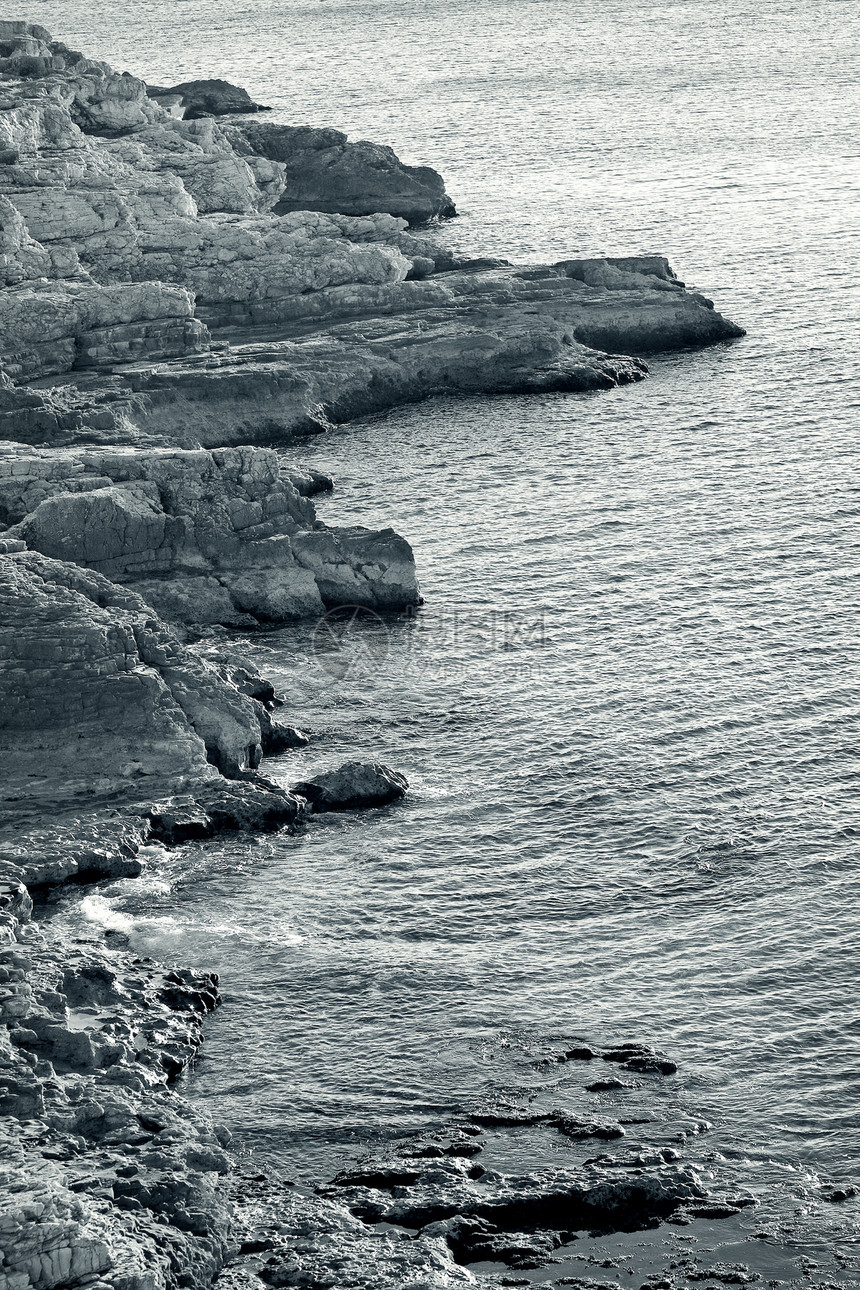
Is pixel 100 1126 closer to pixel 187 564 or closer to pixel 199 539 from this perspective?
pixel 187 564

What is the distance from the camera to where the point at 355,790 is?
59875 millimetres

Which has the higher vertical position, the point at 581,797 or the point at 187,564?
the point at 187,564

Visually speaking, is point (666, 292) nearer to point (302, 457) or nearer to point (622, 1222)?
point (302, 457)

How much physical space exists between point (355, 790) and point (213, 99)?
14042 cm

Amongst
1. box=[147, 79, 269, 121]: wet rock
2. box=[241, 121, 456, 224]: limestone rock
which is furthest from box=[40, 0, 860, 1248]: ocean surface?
box=[147, 79, 269, 121]: wet rock

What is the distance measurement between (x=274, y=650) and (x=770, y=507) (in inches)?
1114

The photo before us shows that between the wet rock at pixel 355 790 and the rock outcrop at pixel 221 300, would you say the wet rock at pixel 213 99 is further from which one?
the wet rock at pixel 355 790

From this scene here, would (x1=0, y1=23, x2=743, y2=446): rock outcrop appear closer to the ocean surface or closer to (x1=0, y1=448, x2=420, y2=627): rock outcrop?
the ocean surface

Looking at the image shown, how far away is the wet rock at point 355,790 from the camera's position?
59.9 metres

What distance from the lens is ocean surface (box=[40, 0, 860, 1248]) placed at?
4672cm

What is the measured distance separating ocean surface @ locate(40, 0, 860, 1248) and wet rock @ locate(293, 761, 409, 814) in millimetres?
791

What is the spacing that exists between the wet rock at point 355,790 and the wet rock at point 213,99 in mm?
134903

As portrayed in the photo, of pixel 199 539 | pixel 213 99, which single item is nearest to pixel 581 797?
pixel 199 539

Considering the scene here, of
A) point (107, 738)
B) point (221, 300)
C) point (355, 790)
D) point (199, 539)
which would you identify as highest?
point (221, 300)
